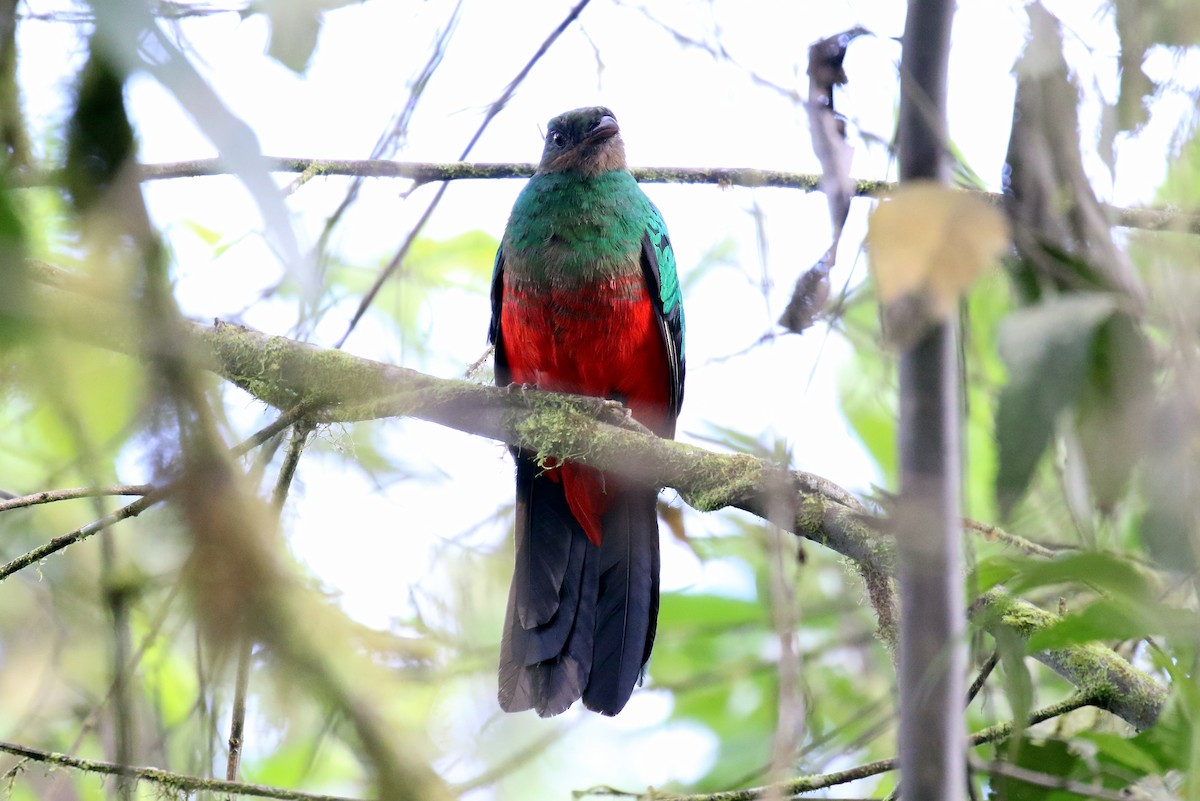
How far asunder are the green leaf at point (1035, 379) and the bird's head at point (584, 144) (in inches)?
139

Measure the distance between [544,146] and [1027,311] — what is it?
3.89m

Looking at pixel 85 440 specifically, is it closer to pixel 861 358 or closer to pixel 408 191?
pixel 408 191

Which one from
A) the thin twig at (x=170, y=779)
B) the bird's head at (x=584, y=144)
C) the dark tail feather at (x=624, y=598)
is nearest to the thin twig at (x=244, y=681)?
the thin twig at (x=170, y=779)

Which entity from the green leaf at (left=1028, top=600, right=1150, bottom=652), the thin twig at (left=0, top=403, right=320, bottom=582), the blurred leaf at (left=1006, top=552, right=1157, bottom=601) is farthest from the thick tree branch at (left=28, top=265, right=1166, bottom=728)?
the blurred leaf at (left=1006, top=552, right=1157, bottom=601)

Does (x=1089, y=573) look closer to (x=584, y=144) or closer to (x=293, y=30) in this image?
(x=293, y=30)

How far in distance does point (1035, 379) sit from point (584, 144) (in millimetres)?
3699

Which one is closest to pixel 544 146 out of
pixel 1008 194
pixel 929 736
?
pixel 1008 194

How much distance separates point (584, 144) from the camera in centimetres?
468

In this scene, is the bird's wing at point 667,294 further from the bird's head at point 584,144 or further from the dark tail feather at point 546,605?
the dark tail feather at point 546,605

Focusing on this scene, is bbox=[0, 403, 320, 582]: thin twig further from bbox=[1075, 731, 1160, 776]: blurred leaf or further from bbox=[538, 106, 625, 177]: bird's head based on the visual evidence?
bbox=[538, 106, 625, 177]: bird's head

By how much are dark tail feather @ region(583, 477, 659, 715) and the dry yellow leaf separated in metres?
2.78

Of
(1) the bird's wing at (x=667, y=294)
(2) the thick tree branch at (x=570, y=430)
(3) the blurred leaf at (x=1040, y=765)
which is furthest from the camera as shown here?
(1) the bird's wing at (x=667, y=294)

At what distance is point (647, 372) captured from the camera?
176 inches

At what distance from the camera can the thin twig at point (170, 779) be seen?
2.41 meters
